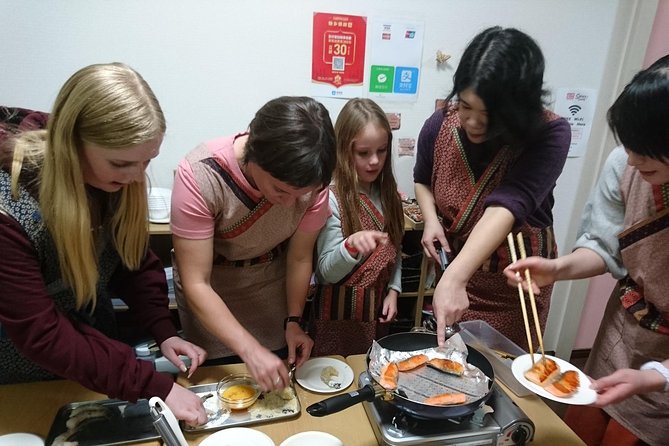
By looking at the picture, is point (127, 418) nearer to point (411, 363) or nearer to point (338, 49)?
point (411, 363)

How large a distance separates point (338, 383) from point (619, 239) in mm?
865

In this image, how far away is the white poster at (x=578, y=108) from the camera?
2.71 m

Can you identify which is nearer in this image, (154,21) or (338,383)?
(338,383)

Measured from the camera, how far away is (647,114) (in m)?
0.95

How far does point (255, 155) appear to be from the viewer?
1.12 meters

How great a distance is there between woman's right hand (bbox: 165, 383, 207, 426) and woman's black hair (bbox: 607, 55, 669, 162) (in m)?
1.15

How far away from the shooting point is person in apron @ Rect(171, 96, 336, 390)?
109 centimetres

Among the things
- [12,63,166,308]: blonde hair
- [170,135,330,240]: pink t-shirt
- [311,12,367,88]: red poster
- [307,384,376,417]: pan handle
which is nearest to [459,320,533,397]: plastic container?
[307,384,376,417]: pan handle

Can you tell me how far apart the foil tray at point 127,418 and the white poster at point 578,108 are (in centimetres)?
241

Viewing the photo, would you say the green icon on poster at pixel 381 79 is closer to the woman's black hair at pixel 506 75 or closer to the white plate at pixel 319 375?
the woman's black hair at pixel 506 75

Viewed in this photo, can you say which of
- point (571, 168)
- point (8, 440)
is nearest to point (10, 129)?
point (8, 440)

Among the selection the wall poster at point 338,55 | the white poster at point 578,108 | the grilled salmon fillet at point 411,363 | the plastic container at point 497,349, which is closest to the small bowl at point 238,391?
the grilled salmon fillet at point 411,363

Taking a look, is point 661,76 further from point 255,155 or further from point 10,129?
point 10,129

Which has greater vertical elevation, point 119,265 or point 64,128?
point 64,128
